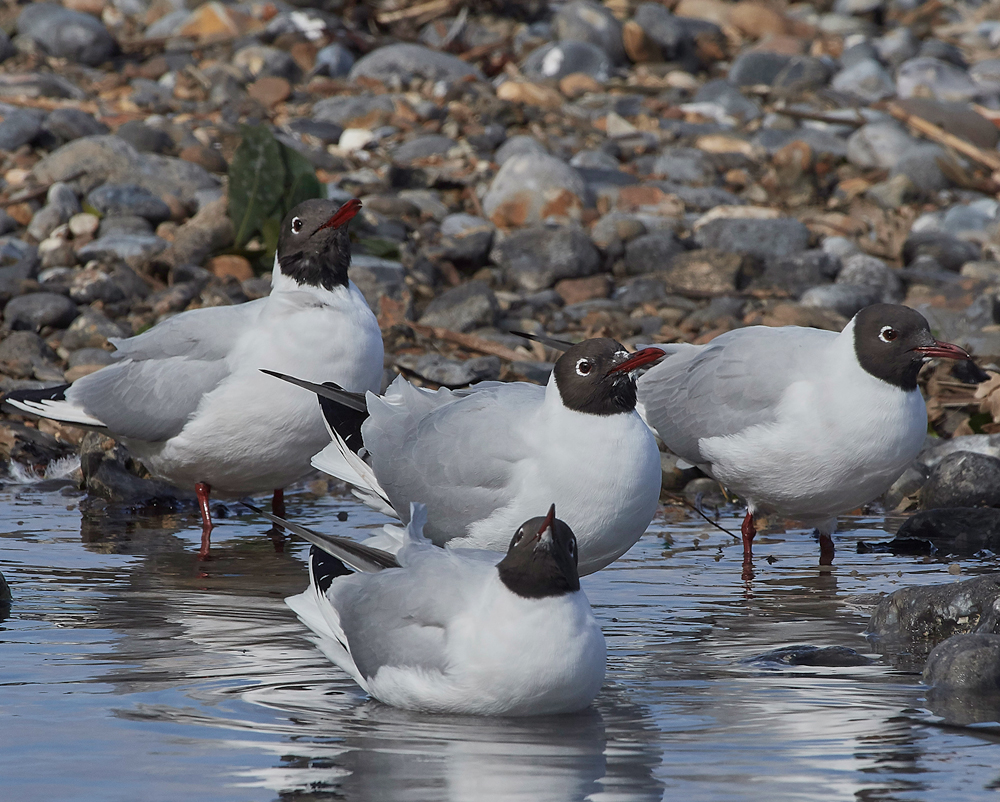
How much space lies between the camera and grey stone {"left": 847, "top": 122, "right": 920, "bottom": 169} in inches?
564

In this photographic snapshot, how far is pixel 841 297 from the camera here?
11.1 m

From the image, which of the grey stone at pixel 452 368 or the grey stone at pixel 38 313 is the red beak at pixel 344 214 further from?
the grey stone at pixel 38 313

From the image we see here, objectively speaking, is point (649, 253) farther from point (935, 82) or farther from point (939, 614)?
point (939, 614)

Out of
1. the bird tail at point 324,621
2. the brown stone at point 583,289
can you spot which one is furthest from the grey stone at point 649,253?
the bird tail at point 324,621

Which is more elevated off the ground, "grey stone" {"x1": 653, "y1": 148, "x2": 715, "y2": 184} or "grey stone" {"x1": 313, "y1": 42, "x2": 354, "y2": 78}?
"grey stone" {"x1": 313, "y1": 42, "x2": 354, "y2": 78}

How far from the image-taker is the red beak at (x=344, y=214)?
6977mm

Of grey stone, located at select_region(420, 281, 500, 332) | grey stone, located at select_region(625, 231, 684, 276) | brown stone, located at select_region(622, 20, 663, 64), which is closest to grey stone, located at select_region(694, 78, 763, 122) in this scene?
brown stone, located at select_region(622, 20, 663, 64)

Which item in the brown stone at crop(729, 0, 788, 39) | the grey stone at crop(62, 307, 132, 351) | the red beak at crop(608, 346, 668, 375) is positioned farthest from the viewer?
the brown stone at crop(729, 0, 788, 39)

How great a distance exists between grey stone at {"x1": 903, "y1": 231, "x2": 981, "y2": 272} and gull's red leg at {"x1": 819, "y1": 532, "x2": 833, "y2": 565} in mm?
5847

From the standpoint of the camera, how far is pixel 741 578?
6680mm

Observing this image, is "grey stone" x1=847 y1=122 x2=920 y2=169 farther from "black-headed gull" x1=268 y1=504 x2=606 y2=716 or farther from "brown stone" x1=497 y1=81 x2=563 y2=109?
"black-headed gull" x1=268 y1=504 x2=606 y2=716

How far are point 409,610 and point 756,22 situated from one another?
15832 millimetres

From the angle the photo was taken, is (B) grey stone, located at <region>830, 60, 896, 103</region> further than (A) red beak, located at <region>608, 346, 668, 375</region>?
Yes

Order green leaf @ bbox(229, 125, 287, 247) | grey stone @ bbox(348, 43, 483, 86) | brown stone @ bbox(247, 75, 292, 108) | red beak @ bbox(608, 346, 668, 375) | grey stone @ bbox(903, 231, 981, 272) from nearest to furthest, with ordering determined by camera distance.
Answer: red beak @ bbox(608, 346, 668, 375) < green leaf @ bbox(229, 125, 287, 247) < grey stone @ bbox(903, 231, 981, 272) < brown stone @ bbox(247, 75, 292, 108) < grey stone @ bbox(348, 43, 483, 86)
